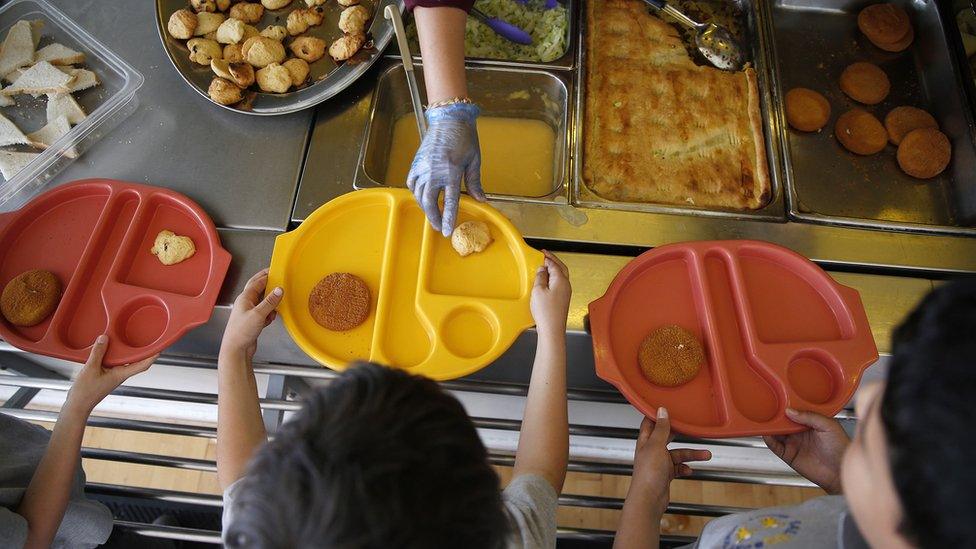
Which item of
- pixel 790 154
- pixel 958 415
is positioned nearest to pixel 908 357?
pixel 958 415

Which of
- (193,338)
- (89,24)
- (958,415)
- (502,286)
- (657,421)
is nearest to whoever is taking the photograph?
(958,415)

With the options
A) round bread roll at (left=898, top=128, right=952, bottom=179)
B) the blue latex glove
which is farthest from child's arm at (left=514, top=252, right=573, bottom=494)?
round bread roll at (left=898, top=128, right=952, bottom=179)

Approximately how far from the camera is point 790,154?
1.61 meters

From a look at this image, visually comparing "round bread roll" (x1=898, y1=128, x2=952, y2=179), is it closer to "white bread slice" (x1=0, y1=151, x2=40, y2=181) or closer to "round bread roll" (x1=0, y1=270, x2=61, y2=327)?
"round bread roll" (x1=0, y1=270, x2=61, y2=327)

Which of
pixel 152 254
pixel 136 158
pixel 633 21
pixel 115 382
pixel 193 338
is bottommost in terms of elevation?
pixel 193 338

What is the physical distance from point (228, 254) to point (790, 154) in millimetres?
1624

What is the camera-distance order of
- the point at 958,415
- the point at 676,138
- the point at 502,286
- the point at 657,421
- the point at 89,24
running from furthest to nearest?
the point at 89,24
the point at 676,138
the point at 502,286
the point at 657,421
the point at 958,415

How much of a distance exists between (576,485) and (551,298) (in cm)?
130

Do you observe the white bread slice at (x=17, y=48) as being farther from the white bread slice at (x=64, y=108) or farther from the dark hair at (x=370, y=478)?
the dark hair at (x=370, y=478)

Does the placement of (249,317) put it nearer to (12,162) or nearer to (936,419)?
(12,162)

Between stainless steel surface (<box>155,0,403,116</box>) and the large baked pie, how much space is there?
2.25 ft

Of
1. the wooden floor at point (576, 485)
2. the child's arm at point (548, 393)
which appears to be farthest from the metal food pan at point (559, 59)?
the wooden floor at point (576, 485)

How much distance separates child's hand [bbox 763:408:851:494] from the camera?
1.19 meters

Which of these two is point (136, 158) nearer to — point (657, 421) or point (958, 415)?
point (657, 421)
